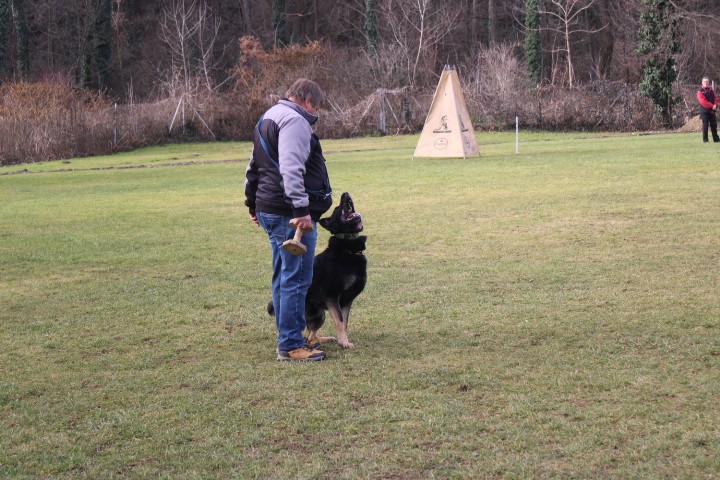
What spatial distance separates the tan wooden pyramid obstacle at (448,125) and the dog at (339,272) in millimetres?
17365

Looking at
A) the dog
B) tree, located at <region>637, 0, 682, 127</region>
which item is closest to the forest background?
tree, located at <region>637, 0, 682, 127</region>

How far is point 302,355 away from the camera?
6.25 metres

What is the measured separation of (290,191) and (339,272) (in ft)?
2.73

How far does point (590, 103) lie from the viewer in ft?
122

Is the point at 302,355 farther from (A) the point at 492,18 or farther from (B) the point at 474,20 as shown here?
(B) the point at 474,20

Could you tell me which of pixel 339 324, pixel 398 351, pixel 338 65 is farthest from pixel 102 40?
pixel 398 351

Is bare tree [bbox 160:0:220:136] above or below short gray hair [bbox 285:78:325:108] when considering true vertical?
above

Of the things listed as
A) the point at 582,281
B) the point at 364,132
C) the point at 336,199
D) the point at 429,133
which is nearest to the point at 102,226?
the point at 336,199

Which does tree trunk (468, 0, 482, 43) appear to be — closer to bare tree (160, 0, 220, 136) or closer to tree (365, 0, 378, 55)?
tree (365, 0, 378, 55)

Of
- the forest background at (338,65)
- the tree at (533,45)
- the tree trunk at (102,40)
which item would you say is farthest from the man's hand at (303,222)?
the tree trunk at (102,40)

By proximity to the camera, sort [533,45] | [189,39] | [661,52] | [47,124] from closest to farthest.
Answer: [47,124] → [661,52] → [533,45] → [189,39]

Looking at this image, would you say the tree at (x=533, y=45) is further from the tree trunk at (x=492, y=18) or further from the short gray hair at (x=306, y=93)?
the short gray hair at (x=306, y=93)

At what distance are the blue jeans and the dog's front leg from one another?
0.25 m

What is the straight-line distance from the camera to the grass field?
4.50 meters
